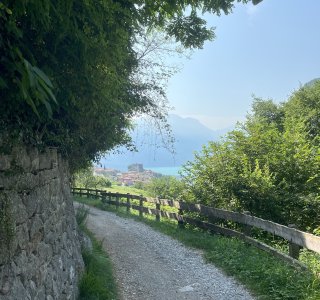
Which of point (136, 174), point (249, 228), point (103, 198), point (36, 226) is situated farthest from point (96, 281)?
point (136, 174)

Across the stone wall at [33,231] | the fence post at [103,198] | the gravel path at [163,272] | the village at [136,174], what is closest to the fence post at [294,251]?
the gravel path at [163,272]

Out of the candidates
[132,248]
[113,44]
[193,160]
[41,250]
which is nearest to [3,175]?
[41,250]

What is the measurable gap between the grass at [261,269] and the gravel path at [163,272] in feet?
0.76

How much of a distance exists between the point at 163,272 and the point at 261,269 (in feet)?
6.88

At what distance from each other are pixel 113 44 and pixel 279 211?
27.7ft

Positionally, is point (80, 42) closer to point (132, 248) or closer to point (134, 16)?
point (134, 16)

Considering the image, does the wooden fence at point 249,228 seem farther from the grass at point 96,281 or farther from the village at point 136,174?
the village at point 136,174

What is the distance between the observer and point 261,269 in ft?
Answer: 21.3

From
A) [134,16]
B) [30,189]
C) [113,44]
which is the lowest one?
[30,189]

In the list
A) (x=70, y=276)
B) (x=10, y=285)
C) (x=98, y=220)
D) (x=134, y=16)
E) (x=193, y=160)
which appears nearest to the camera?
(x=10, y=285)

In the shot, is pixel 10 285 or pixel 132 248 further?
pixel 132 248

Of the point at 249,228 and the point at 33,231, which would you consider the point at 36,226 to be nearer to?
the point at 33,231

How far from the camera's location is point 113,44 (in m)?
3.95

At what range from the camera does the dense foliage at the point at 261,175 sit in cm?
1059
